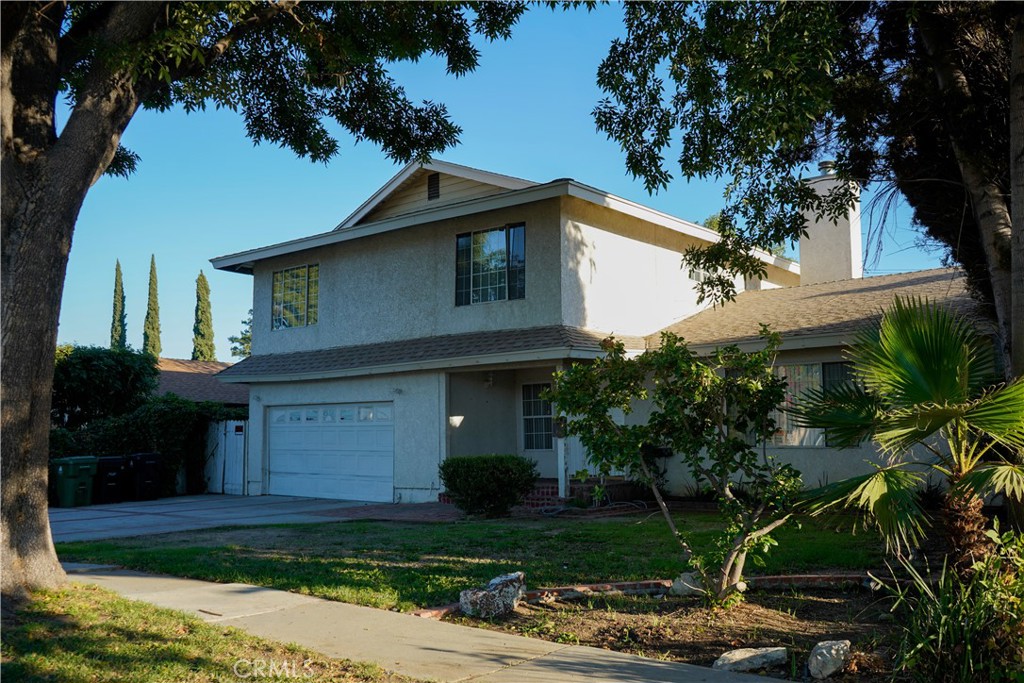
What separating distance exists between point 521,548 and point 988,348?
6093 millimetres

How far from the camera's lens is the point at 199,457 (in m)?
24.0

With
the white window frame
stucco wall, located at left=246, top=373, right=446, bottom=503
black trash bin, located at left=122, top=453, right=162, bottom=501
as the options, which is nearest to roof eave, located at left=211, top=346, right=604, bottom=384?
stucco wall, located at left=246, top=373, right=446, bottom=503

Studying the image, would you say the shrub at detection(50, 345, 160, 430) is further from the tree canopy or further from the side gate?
the tree canopy

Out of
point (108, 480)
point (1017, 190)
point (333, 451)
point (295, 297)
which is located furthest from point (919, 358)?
point (108, 480)

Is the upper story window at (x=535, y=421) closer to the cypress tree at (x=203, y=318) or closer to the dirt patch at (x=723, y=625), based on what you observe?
the dirt patch at (x=723, y=625)

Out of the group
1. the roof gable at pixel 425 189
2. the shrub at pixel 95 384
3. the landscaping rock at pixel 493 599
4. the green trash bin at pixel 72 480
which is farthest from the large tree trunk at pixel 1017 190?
the shrub at pixel 95 384

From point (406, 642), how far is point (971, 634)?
3.91 metres

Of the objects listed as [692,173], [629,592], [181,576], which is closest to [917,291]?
[692,173]

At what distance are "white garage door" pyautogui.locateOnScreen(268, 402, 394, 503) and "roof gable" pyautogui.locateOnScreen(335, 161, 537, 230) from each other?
486cm

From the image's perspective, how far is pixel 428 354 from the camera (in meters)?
18.3

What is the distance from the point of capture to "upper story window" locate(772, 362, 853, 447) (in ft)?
51.8

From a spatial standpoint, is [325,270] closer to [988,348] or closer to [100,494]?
[100,494]

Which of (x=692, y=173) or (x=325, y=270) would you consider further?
(x=325, y=270)

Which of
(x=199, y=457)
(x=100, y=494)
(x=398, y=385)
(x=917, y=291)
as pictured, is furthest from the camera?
(x=199, y=457)
